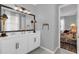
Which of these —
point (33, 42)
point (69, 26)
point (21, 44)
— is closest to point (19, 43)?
point (21, 44)

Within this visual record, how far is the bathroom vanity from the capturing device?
166 centimetres

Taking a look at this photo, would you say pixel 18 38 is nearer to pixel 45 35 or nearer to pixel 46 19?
pixel 45 35

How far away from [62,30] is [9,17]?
39.6 inches

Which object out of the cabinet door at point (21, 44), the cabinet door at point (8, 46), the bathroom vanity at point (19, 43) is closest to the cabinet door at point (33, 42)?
the bathroom vanity at point (19, 43)

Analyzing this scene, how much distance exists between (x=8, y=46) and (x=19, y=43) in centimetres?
22

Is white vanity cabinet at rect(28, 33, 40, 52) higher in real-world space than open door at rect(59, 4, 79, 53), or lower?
lower

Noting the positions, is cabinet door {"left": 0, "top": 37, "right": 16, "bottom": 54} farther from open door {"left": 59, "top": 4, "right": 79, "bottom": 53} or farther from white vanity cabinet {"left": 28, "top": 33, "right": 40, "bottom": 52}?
open door {"left": 59, "top": 4, "right": 79, "bottom": 53}

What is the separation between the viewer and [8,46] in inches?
68.4

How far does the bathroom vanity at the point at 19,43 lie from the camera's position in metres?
1.66

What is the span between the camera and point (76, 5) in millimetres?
1625

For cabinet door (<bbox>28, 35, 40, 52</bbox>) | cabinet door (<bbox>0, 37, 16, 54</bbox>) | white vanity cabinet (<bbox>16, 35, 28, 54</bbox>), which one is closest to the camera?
cabinet door (<bbox>0, 37, 16, 54</bbox>)

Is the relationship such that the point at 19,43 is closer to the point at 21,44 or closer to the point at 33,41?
the point at 21,44

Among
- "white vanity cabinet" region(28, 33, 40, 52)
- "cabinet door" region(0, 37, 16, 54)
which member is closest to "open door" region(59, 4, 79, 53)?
"white vanity cabinet" region(28, 33, 40, 52)
